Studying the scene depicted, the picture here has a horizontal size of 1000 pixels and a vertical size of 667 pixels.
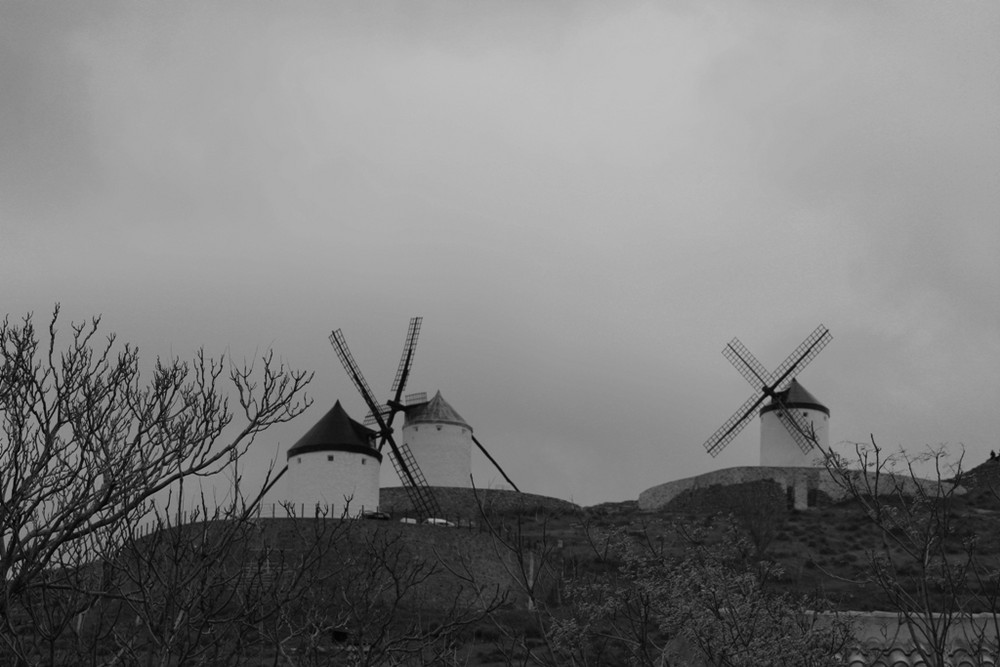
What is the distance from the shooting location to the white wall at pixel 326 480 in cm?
2969

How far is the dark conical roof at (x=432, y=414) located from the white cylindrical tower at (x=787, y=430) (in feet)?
33.2

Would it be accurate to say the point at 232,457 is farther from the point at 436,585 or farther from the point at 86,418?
the point at 436,585

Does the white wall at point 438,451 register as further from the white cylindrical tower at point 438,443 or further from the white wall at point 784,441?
the white wall at point 784,441

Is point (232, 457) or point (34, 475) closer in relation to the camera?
point (34, 475)

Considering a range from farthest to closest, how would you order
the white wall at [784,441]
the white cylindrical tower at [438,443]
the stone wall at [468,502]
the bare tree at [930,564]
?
1. the white wall at [784,441]
2. the white cylindrical tower at [438,443]
3. the stone wall at [468,502]
4. the bare tree at [930,564]

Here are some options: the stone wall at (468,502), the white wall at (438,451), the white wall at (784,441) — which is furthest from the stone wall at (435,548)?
the white wall at (784,441)

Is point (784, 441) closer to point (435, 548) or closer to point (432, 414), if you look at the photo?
point (432, 414)

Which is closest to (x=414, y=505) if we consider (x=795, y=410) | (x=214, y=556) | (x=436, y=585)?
(x=436, y=585)

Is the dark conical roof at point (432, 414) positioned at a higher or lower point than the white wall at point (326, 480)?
higher

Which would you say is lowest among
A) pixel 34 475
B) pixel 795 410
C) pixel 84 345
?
pixel 34 475

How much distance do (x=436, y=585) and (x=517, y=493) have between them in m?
12.1

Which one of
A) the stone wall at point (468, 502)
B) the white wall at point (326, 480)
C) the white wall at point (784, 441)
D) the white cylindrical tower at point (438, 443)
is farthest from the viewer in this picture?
the white wall at point (784, 441)

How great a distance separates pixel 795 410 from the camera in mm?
39969

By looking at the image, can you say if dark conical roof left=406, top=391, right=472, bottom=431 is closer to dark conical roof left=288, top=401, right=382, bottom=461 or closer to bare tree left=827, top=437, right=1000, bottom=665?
dark conical roof left=288, top=401, right=382, bottom=461
